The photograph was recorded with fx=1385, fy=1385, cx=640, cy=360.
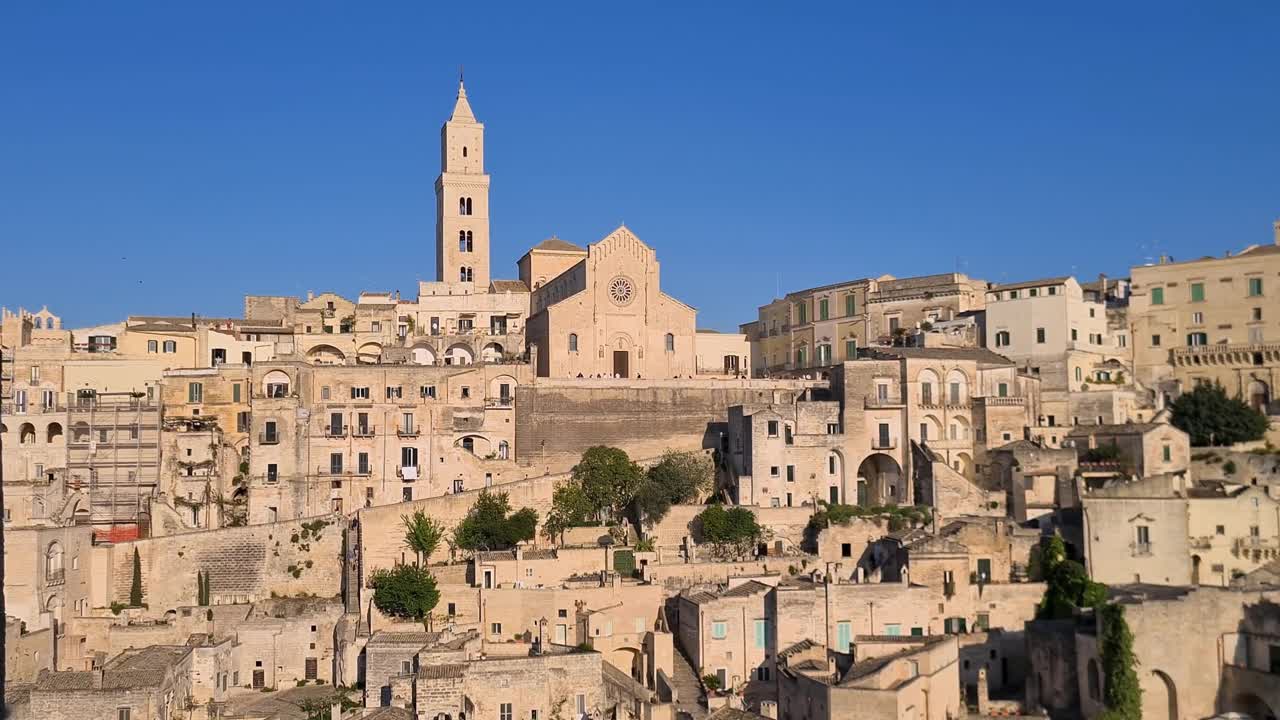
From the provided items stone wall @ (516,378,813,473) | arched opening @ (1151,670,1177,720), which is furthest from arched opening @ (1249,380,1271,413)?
arched opening @ (1151,670,1177,720)

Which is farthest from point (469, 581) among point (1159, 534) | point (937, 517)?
point (1159, 534)

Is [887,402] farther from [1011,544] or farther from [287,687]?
[287,687]

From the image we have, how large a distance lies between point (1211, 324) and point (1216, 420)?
711 centimetres

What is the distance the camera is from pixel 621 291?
5722cm

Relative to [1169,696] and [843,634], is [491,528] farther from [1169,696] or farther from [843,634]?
[1169,696]

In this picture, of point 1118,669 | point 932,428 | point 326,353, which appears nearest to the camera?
point 1118,669

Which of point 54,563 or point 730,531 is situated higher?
point 730,531

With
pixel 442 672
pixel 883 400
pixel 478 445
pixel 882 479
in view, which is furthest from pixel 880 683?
pixel 478 445

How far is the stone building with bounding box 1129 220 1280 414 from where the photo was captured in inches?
2078

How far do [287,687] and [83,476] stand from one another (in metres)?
13.8

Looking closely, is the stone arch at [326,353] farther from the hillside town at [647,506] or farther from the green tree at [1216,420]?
the green tree at [1216,420]

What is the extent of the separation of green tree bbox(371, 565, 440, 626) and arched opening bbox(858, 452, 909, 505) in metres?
16.2

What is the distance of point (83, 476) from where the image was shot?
162 ft

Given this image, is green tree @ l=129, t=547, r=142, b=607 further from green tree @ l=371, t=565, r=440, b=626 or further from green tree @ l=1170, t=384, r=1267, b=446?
green tree @ l=1170, t=384, r=1267, b=446
